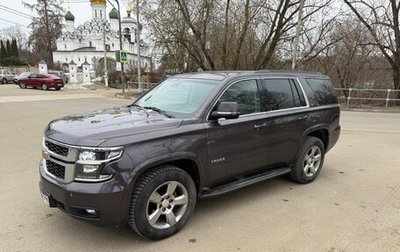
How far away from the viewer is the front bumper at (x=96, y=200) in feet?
10.2

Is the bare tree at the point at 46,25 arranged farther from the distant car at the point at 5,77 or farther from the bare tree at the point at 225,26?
the bare tree at the point at 225,26

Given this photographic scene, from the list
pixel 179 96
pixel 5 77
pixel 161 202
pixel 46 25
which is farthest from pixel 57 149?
pixel 46 25

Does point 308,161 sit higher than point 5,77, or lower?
lower

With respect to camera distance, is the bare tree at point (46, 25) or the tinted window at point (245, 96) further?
the bare tree at point (46, 25)

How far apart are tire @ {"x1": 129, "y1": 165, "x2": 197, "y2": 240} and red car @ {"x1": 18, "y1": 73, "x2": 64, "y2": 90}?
32.9m

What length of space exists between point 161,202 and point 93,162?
886mm

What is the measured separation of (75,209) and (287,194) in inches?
120

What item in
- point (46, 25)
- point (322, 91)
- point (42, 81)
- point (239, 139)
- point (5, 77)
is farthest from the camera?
point (46, 25)

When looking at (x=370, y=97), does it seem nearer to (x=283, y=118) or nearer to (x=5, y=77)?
(x=283, y=118)

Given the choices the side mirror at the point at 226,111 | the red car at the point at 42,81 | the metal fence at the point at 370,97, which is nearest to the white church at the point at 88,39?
the red car at the point at 42,81

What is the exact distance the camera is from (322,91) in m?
5.75

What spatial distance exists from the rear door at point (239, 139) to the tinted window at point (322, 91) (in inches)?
58.2

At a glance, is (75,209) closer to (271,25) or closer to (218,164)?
(218,164)

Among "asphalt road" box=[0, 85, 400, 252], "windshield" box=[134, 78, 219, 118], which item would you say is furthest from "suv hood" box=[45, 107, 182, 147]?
"asphalt road" box=[0, 85, 400, 252]
